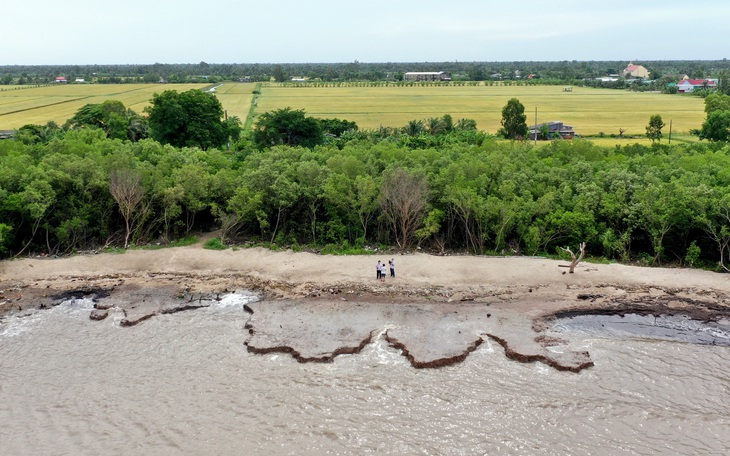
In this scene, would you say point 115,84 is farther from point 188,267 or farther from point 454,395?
point 454,395

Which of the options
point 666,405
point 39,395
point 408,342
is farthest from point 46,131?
point 666,405

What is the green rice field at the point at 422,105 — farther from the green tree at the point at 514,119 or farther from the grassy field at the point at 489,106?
the green tree at the point at 514,119

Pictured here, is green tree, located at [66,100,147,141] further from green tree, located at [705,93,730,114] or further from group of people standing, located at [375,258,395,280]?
green tree, located at [705,93,730,114]

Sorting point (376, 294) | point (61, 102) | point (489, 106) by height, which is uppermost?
point (61, 102)

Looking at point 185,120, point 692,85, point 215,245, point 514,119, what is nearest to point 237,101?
point 185,120

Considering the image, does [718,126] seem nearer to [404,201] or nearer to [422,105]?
[404,201]

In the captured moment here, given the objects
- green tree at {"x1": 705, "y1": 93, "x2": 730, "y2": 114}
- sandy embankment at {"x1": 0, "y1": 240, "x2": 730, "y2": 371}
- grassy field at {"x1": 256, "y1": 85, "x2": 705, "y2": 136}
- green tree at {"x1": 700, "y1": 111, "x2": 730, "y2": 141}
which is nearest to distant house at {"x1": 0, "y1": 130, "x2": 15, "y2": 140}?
grassy field at {"x1": 256, "y1": 85, "x2": 705, "y2": 136}
